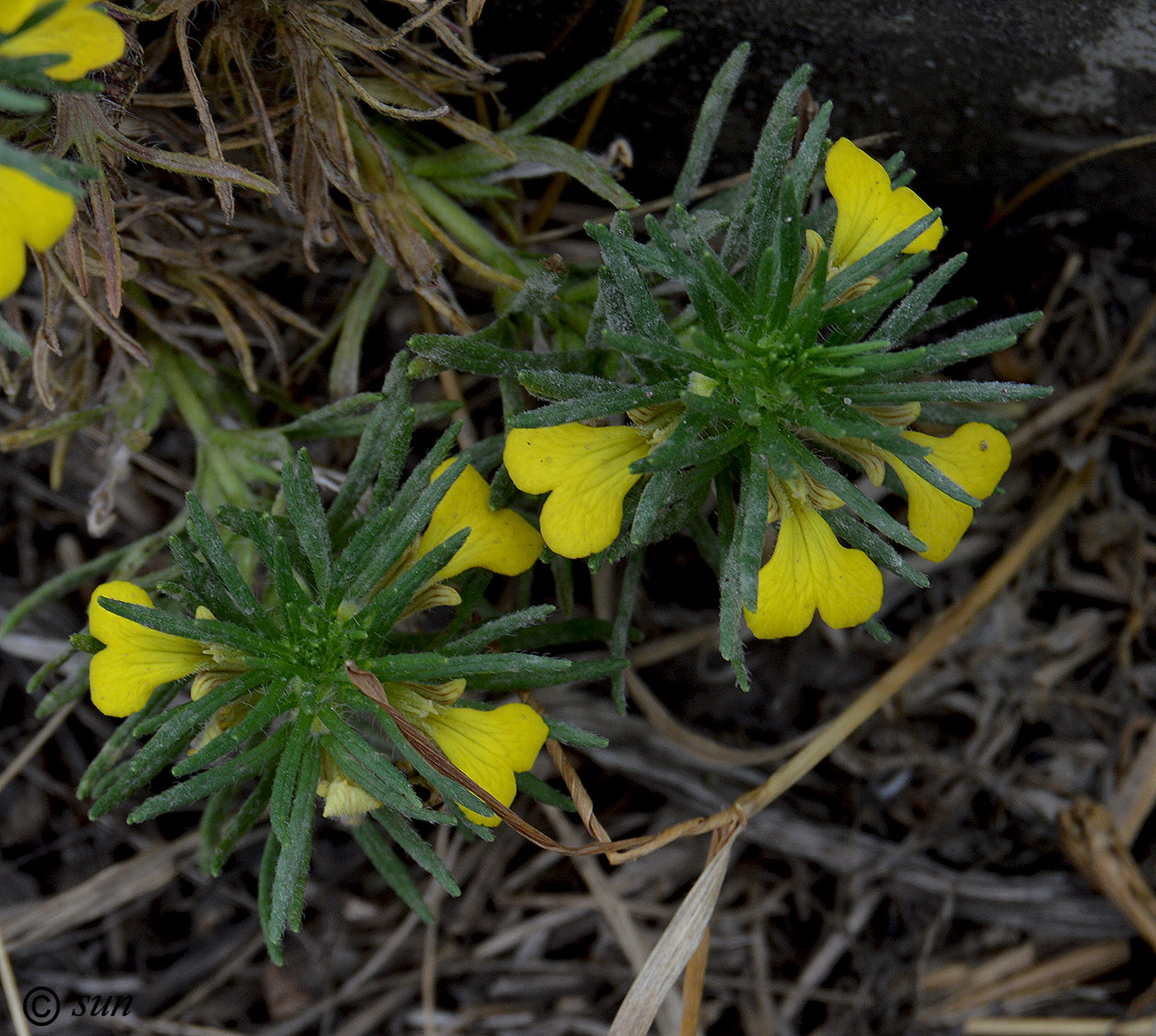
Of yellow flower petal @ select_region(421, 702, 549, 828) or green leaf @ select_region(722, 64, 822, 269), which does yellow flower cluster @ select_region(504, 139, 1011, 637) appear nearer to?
green leaf @ select_region(722, 64, 822, 269)

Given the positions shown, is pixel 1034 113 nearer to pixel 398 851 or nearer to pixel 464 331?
pixel 464 331

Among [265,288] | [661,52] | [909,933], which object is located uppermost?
[661,52]

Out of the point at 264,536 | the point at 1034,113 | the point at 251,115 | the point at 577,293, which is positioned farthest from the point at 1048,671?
the point at 251,115

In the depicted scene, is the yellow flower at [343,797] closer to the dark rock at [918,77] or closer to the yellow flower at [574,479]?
the yellow flower at [574,479]

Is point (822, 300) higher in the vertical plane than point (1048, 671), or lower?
higher

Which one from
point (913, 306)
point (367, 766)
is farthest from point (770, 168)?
point (367, 766)
